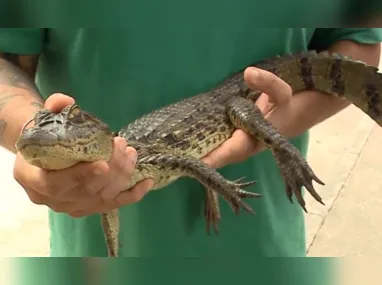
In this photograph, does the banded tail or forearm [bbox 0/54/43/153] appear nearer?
forearm [bbox 0/54/43/153]

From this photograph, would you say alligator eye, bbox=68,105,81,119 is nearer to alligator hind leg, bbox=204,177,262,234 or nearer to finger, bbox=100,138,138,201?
finger, bbox=100,138,138,201

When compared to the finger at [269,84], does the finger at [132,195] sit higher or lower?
lower

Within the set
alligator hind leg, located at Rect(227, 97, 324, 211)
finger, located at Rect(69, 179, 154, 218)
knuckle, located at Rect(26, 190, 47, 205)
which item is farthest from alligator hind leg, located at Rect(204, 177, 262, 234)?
knuckle, located at Rect(26, 190, 47, 205)

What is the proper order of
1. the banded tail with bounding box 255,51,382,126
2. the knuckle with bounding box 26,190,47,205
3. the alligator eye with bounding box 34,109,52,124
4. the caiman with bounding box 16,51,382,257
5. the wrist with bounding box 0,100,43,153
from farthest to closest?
the banded tail with bounding box 255,51,382,126 < the caiman with bounding box 16,51,382,257 < the wrist with bounding box 0,100,43,153 < the knuckle with bounding box 26,190,47,205 < the alligator eye with bounding box 34,109,52,124

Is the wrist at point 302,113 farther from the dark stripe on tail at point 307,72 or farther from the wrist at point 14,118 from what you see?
the wrist at point 14,118

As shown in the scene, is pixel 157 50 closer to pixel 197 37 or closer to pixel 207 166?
pixel 197 37

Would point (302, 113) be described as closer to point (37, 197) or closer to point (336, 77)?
point (336, 77)

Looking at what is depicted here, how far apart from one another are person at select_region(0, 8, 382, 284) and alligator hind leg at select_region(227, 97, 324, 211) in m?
0.03

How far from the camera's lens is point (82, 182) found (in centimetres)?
72

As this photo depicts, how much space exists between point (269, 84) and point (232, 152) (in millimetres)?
128

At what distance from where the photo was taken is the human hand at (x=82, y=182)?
0.69 meters

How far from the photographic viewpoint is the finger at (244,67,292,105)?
3.09ft

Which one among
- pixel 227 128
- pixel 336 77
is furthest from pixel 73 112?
pixel 336 77

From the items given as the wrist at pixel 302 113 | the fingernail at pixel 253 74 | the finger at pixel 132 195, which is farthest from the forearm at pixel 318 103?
the finger at pixel 132 195
